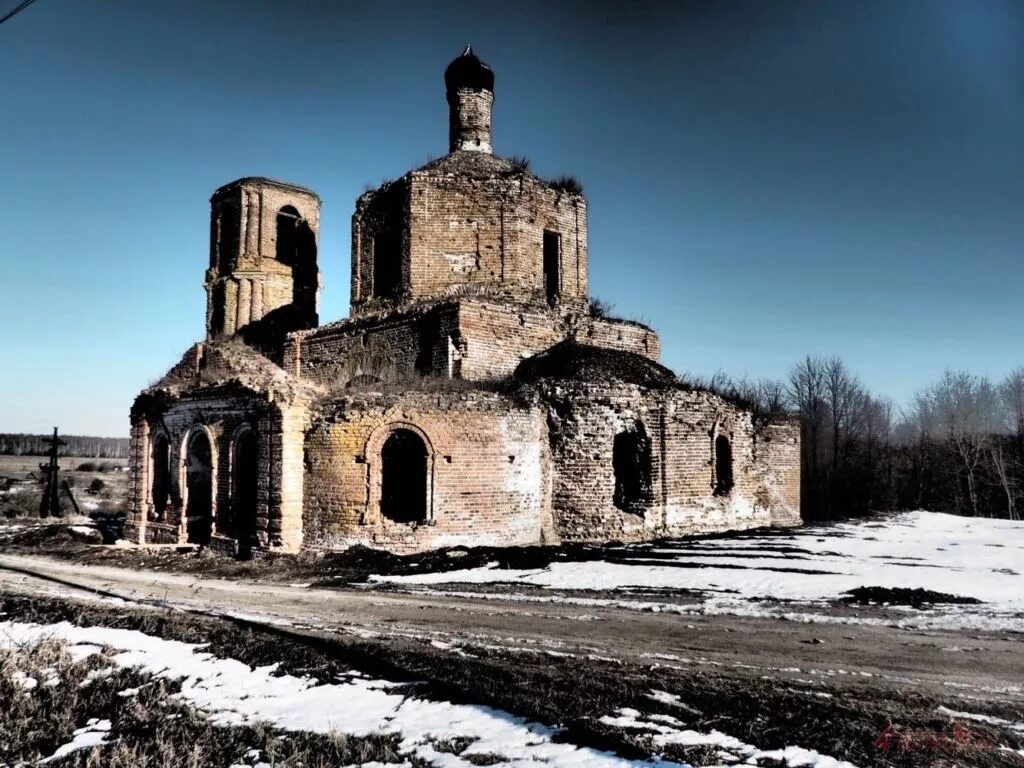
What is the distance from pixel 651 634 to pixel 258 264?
23118mm

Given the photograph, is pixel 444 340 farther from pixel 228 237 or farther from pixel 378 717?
pixel 228 237

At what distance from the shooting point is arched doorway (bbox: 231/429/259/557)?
13906 mm

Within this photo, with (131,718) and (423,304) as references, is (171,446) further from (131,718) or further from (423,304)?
(131,718)

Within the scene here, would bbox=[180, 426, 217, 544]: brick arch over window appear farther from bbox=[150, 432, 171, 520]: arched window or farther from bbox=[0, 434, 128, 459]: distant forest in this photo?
bbox=[0, 434, 128, 459]: distant forest

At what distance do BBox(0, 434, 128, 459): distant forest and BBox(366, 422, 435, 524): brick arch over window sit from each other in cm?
7466

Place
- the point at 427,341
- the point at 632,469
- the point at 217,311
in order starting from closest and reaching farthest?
the point at 632,469 < the point at 427,341 < the point at 217,311

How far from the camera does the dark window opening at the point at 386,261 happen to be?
18.4 metres

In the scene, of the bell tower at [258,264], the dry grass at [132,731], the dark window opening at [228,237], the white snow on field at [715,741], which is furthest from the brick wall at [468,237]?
the white snow on field at [715,741]

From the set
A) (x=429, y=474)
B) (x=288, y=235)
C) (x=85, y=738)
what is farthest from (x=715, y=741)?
(x=288, y=235)

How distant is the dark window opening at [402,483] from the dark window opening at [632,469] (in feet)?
13.7

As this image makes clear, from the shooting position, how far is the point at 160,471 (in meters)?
16.7

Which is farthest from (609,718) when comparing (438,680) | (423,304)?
(423,304)

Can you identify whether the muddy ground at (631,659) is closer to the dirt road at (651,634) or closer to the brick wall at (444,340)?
the dirt road at (651,634)

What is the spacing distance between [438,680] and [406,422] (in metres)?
7.72
